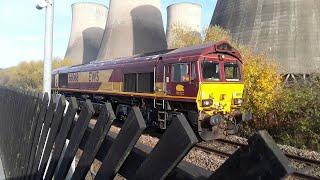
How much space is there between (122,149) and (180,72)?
12809 mm

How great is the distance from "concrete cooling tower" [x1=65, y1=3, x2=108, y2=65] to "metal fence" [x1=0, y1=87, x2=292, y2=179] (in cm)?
6523

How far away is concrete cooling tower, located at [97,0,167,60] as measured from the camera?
172 feet

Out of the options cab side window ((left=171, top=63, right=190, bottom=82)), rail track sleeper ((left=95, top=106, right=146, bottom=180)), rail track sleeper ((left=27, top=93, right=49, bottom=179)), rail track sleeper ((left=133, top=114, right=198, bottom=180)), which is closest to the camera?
rail track sleeper ((left=133, top=114, right=198, bottom=180))

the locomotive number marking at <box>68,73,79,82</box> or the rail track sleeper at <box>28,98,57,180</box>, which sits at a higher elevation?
the locomotive number marking at <box>68,73,79,82</box>

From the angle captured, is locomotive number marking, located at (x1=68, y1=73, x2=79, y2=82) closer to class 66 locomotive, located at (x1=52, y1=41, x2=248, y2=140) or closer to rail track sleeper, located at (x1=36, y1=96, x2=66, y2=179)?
class 66 locomotive, located at (x1=52, y1=41, x2=248, y2=140)

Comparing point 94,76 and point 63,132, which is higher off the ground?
point 94,76

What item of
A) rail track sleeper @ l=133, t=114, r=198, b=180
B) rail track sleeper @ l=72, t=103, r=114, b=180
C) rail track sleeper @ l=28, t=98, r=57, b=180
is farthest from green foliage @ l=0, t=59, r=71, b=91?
rail track sleeper @ l=133, t=114, r=198, b=180

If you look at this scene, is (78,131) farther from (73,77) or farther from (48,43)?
(73,77)

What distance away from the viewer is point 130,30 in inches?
2089

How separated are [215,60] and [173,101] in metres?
2.20

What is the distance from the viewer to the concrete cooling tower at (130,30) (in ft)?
172

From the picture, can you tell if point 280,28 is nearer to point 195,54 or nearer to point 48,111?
point 195,54

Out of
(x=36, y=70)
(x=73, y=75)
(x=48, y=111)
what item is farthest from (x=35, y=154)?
(x=36, y=70)

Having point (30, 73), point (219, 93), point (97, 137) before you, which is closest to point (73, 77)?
point (219, 93)
